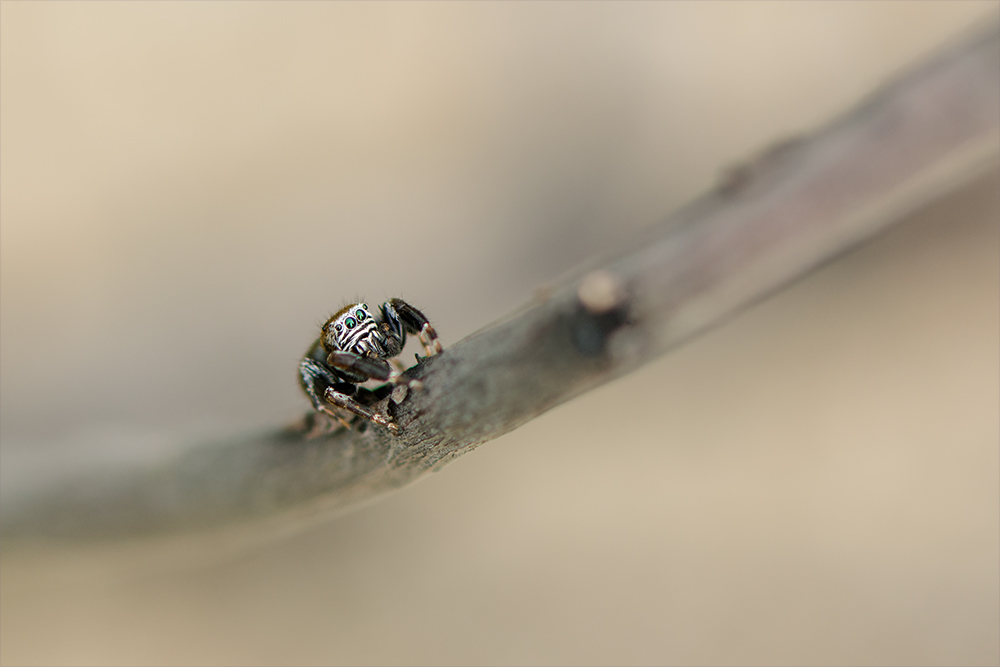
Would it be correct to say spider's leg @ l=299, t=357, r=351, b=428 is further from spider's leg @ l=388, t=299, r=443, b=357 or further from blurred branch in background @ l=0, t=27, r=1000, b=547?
blurred branch in background @ l=0, t=27, r=1000, b=547

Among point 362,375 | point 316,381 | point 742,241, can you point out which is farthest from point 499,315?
point 742,241

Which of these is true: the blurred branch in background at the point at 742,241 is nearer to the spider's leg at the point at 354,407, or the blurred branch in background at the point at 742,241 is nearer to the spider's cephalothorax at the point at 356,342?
the spider's leg at the point at 354,407

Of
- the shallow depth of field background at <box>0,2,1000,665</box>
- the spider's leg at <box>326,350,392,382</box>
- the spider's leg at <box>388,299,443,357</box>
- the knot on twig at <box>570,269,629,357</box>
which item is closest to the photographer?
the knot on twig at <box>570,269,629,357</box>

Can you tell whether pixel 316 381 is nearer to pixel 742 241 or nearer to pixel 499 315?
pixel 742 241

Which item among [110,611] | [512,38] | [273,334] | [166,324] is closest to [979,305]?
Result: [512,38]

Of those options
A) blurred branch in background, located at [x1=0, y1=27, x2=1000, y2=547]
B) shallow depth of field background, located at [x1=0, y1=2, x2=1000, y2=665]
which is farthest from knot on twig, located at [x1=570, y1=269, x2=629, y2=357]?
shallow depth of field background, located at [x1=0, y1=2, x2=1000, y2=665]

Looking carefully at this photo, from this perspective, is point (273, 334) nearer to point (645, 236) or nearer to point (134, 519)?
point (134, 519)
